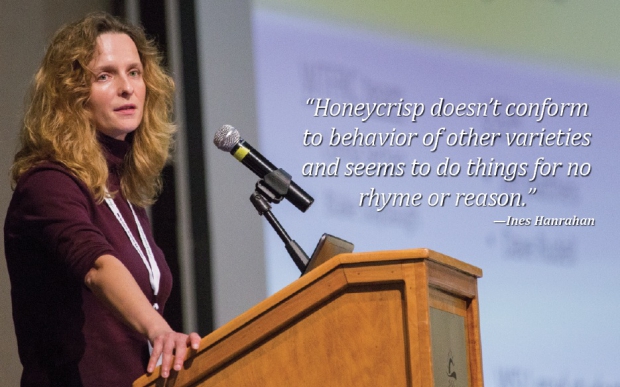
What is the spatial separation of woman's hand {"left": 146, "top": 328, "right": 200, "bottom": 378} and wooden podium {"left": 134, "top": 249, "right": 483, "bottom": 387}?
14 mm

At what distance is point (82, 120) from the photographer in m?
1.86

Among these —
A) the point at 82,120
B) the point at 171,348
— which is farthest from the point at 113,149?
the point at 171,348

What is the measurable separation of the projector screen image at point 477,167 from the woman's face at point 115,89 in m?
1.31

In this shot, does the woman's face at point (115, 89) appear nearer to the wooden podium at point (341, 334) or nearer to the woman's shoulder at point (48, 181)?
the woman's shoulder at point (48, 181)

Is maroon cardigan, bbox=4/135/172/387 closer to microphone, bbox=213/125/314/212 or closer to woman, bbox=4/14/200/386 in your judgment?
woman, bbox=4/14/200/386

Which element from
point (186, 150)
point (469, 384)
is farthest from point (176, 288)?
point (469, 384)

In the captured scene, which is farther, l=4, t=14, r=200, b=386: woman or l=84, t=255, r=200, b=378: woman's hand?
l=4, t=14, r=200, b=386: woman

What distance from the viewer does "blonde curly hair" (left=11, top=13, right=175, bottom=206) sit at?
5.85ft

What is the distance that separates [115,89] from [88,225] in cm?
41

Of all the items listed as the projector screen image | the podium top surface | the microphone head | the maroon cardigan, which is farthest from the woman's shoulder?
the projector screen image

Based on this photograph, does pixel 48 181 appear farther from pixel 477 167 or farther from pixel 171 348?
pixel 477 167

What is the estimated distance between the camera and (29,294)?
67.7 inches

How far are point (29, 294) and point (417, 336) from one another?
78 cm

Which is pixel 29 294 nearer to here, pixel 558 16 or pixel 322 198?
pixel 322 198
